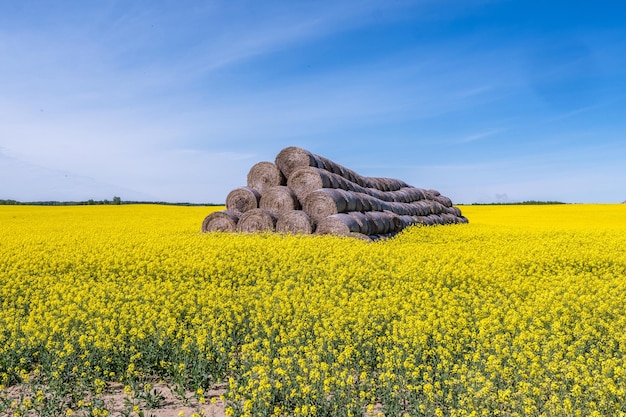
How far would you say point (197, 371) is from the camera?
556cm

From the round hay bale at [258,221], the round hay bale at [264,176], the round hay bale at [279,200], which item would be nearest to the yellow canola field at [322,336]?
the round hay bale at [258,221]

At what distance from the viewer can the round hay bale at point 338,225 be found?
16.2 m

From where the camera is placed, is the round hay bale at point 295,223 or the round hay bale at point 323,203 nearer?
the round hay bale at point 295,223

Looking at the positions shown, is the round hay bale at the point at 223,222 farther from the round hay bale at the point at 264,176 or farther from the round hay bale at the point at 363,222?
the round hay bale at the point at 363,222

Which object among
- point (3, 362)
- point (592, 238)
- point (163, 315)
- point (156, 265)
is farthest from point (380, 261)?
point (592, 238)

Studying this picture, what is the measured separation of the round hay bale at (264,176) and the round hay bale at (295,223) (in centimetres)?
258

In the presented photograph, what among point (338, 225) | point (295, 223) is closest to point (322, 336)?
point (338, 225)

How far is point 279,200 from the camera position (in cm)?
1816

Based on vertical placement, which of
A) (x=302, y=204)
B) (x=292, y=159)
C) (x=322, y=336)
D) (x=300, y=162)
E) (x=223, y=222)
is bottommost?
(x=322, y=336)

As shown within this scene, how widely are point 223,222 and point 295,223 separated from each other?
9.74ft

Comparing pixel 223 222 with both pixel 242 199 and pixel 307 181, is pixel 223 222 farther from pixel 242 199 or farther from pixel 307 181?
pixel 307 181

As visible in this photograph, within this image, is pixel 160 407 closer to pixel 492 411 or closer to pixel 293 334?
pixel 293 334

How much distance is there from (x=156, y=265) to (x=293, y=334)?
255 inches

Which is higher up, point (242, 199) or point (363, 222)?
point (242, 199)
